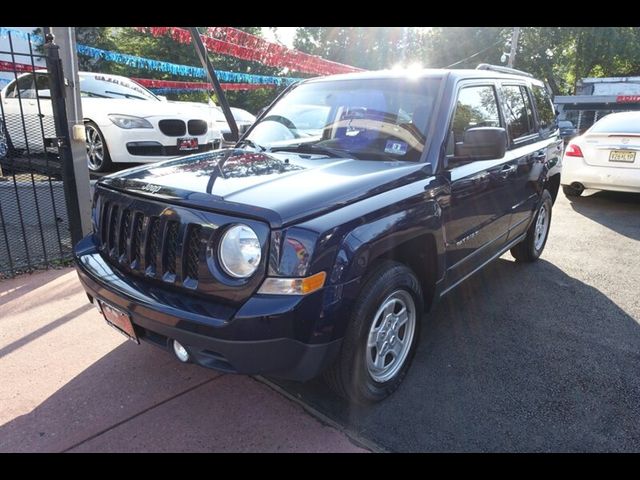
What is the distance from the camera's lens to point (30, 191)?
6035 millimetres

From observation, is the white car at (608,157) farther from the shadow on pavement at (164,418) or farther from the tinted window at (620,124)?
the shadow on pavement at (164,418)

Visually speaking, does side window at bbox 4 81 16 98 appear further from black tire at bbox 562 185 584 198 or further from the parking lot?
black tire at bbox 562 185 584 198

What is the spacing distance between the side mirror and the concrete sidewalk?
70.2 inches

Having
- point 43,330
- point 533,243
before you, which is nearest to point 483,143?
point 533,243

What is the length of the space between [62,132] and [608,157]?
7615 millimetres

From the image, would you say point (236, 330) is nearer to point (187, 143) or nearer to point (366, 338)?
point (366, 338)

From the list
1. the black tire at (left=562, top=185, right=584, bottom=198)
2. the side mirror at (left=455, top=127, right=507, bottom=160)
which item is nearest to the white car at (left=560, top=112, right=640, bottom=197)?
the black tire at (left=562, top=185, right=584, bottom=198)

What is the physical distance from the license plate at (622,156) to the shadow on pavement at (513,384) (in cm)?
430

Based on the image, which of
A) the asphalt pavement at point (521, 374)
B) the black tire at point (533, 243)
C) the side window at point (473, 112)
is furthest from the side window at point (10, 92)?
the black tire at point (533, 243)

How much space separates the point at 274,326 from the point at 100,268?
118cm

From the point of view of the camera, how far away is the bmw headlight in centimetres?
652

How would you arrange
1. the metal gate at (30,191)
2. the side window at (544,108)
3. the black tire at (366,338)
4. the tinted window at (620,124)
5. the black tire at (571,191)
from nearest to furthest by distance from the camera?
the black tire at (366,338) → the metal gate at (30,191) → the side window at (544,108) → the tinted window at (620,124) → the black tire at (571,191)

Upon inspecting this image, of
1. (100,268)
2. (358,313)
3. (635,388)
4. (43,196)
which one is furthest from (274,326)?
(43,196)

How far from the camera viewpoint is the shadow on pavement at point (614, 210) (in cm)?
651
